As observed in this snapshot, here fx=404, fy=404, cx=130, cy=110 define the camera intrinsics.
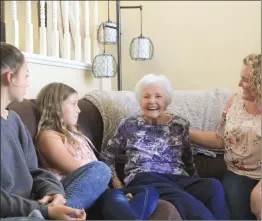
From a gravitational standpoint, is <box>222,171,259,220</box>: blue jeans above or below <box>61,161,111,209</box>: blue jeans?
below

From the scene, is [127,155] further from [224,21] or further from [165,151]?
[224,21]

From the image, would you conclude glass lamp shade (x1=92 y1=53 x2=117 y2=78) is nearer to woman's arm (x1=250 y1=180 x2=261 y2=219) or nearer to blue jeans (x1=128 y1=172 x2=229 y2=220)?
blue jeans (x1=128 y1=172 x2=229 y2=220)

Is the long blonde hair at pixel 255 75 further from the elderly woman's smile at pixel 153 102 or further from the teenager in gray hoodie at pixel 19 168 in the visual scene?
the teenager in gray hoodie at pixel 19 168

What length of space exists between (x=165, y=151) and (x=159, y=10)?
45.4 inches

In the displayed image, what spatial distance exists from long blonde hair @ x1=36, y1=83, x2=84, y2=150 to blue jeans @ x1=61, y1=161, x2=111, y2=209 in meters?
0.12

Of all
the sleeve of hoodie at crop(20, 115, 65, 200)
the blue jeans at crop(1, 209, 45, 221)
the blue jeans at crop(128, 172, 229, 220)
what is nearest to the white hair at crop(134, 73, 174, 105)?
the blue jeans at crop(128, 172, 229, 220)

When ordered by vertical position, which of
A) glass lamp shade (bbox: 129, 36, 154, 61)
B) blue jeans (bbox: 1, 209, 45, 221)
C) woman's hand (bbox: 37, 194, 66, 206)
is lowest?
blue jeans (bbox: 1, 209, 45, 221)

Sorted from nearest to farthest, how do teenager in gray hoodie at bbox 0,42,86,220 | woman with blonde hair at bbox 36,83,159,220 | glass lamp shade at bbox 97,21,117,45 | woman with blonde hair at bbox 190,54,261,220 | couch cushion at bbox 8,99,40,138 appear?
1. teenager in gray hoodie at bbox 0,42,86,220
2. woman with blonde hair at bbox 36,83,159,220
3. couch cushion at bbox 8,99,40,138
4. woman with blonde hair at bbox 190,54,261,220
5. glass lamp shade at bbox 97,21,117,45

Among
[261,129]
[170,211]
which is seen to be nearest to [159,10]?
[261,129]

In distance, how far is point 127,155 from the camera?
4.46 feet

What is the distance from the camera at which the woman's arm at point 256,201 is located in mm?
1073

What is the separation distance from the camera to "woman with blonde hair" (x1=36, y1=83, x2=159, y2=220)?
96 cm

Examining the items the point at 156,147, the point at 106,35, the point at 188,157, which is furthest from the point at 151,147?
the point at 106,35

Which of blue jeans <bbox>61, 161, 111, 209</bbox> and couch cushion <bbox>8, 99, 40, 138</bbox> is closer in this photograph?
blue jeans <bbox>61, 161, 111, 209</bbox>
